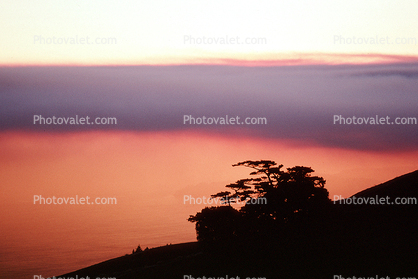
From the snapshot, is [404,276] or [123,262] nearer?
[404,276]

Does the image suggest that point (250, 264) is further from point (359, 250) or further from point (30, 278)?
point (30, 278)

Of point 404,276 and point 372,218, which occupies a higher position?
point 372,218

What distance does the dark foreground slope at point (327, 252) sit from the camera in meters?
33.7

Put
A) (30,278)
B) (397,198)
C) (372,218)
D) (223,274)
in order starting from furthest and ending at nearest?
(30,278) → (397,198) → (372,218) → (223,274)

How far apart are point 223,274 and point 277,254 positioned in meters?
5.70

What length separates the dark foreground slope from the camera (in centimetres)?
3366

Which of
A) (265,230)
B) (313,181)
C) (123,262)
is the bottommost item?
(123,262)

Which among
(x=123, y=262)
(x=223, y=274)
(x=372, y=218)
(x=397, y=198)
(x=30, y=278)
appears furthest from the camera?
(x=30, y=278)

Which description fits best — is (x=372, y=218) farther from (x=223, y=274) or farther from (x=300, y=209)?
(x=223, y=274)

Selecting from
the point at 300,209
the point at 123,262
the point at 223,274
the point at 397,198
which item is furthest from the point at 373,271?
the point at 123,262

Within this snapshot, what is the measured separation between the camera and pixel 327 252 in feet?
121

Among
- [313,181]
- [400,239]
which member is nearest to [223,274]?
[313,181]

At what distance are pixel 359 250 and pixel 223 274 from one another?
1296cm

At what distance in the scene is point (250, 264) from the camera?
37500 millimetres
